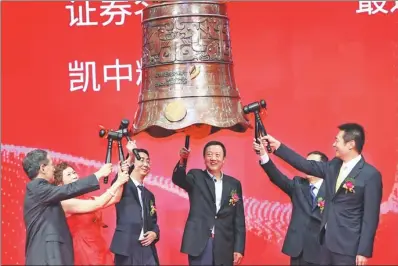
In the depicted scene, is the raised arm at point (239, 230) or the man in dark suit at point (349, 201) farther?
the raised arm at point (239, 230)

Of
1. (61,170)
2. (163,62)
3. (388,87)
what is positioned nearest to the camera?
(163,62)

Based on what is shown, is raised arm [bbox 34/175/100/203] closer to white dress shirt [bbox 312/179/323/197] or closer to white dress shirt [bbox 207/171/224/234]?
white dress shirt [bbox 207/171/224/234]

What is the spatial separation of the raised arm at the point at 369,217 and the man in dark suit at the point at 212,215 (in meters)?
0.99

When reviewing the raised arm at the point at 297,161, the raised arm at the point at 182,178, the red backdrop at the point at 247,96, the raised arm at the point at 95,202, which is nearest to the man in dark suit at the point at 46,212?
the raised arm at the point at 95,202

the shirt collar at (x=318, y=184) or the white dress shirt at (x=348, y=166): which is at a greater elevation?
the white dress shirt at (x=348, y=166)

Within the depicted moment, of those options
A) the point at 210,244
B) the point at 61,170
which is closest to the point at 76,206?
the point at 61,170

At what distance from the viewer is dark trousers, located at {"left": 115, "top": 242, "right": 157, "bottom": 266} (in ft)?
18.9

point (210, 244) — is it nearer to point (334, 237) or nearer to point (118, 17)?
point (334, 237)

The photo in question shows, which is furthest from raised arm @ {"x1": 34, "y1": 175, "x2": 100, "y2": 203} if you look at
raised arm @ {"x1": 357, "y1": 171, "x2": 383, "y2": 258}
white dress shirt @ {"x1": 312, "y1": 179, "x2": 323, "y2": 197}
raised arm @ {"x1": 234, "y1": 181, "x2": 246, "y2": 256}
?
white dress shirt @ {"x1": 312, "y1": 179, "x2": 323, "y2": 197}

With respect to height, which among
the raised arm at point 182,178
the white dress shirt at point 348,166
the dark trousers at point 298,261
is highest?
the white dress shirt at point 348,166

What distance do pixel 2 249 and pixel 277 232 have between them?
204 cm

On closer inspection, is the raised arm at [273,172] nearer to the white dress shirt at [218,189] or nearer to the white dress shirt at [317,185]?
the white dress shirt at [317,185]

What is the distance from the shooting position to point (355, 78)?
6.83 meters

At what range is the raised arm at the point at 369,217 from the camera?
5180mm
